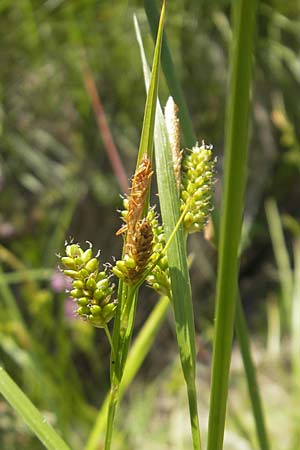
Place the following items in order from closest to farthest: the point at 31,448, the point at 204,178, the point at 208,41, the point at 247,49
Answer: the point at 247,49 < the point at 204,178 < the point at 31,448 < the point at 208,41

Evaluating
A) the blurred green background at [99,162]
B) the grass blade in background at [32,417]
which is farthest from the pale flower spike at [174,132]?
the blurred green background at [99,162]

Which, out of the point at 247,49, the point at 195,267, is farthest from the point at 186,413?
the point at 247,49

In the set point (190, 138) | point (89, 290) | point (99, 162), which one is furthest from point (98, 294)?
point (99, 162)

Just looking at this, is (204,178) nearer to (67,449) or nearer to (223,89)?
(67,449)

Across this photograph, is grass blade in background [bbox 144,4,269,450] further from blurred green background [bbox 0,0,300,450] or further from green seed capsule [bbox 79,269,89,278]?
blurred green background [bbox 0,0,300,450]

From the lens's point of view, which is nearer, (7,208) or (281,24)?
(281,24)

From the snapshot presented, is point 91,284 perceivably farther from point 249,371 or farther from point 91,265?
point 249,371
